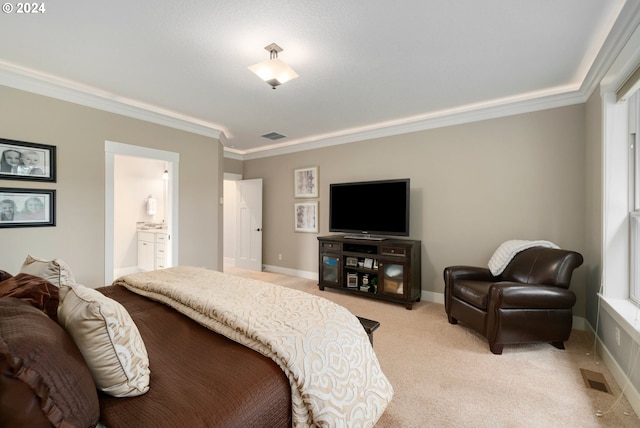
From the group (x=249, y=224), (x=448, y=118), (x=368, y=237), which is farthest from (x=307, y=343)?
(x=249, y=224)

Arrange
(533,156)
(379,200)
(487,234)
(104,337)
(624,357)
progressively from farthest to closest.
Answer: (379,200) < (487,234) < (533,156) < (624,357) < (104,337)

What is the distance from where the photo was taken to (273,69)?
2.28m

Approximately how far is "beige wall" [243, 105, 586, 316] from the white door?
6.22ft

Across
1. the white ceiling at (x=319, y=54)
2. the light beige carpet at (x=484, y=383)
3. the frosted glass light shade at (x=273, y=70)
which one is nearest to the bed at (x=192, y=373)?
the light beige carpet at (x=484, y=383)

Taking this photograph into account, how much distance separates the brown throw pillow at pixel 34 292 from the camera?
1.35m

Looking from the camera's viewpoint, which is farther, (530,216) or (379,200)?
(379,200)

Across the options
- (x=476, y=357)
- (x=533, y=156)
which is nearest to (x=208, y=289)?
(x=476, y=357)

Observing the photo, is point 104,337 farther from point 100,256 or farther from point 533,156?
point 533,156

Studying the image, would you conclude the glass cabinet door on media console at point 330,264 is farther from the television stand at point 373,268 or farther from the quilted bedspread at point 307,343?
the quilted bedspread at point 307,343

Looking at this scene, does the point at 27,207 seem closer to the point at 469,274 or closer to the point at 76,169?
the point at 76,169

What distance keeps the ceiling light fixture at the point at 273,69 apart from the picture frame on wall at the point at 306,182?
2.76 metres

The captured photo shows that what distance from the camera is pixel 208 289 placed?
185 cm

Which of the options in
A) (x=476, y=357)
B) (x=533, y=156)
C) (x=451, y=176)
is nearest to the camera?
(x=476, y=357)

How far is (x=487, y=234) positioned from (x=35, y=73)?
5215mm
